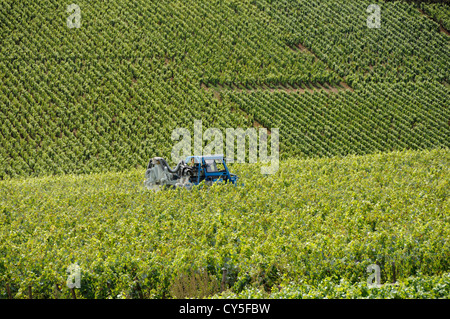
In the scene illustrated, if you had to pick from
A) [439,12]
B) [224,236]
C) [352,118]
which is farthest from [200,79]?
[439,12]

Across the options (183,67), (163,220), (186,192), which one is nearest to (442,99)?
(183,67)

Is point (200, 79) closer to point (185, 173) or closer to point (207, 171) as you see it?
point (207, 171)

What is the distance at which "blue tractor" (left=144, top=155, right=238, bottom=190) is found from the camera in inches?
728

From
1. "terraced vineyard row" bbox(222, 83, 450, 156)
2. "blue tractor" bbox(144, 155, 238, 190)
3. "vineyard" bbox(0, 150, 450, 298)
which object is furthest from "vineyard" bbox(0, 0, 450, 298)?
"blue tractor" bbox(144, 155, 238, 190)

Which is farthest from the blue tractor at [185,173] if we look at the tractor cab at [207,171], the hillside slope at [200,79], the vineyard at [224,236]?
the hillside slope at [200,79]

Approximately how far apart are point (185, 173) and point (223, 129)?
17.8 metres

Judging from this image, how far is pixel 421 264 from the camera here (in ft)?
33.6

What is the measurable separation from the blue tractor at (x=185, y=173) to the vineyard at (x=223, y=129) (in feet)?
3.35

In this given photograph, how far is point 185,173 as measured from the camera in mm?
18547

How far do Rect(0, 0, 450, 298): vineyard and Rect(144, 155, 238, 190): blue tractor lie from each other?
3.35 ft

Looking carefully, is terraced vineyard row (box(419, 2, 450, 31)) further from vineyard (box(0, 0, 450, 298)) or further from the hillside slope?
the hillside slope

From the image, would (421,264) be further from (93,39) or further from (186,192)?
(93,39)

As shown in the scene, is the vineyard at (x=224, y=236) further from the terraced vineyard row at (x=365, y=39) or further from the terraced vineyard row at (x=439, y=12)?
the terraced vineyard row at (x=439, y=12)

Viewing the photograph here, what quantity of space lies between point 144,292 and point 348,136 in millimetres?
29998
